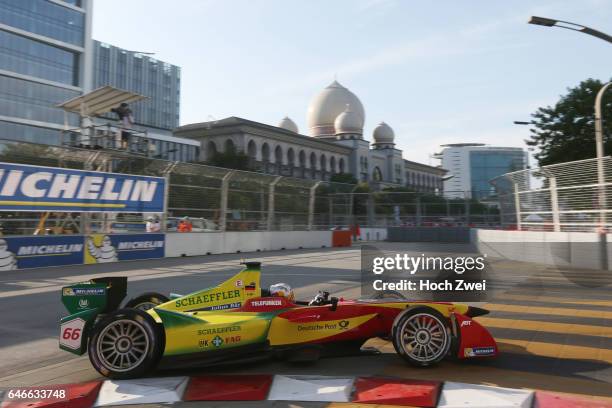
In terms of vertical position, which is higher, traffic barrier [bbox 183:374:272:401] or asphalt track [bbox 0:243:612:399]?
asphalt track [bbox 0:243:612:399]

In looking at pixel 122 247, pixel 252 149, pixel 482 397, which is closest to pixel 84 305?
pixel 482 397

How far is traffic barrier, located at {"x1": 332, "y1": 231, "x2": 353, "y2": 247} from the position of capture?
2978 centimetres

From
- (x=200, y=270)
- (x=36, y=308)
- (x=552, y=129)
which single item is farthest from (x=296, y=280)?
(x=552, y=129)

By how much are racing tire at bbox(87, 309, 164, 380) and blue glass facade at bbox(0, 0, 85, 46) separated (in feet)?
218

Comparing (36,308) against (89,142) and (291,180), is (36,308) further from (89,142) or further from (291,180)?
(291,180)

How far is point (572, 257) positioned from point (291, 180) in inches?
574

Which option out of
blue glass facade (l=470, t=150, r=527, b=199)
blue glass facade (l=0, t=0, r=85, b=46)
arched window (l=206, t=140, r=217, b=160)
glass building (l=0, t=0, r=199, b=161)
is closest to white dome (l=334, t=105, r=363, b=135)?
arched window (l=206, t=140, r=217, b=160)

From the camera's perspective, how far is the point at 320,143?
4215 inches

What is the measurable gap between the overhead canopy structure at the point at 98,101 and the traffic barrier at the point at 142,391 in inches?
696

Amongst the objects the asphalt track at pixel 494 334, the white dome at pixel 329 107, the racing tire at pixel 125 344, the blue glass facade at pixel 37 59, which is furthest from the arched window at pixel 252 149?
the racing tire at pixel 125 344

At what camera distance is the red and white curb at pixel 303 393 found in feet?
13.2

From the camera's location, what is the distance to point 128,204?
61.0ft

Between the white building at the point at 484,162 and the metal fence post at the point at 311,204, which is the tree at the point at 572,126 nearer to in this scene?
the metal fence post at the point at 311,204

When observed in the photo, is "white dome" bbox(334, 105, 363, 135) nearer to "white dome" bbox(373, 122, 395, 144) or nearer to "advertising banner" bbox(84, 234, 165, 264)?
"white dome" bbox(373, 122, 395, 144)
